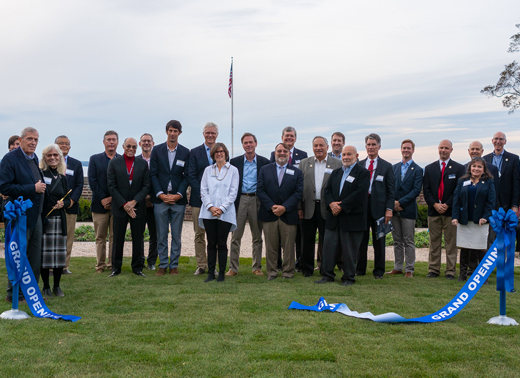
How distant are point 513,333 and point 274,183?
3.75 metres

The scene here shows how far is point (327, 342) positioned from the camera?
3943 mm

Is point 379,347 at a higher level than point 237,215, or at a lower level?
lower

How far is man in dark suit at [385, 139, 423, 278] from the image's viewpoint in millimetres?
7543

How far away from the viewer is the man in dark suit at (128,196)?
23.7ft

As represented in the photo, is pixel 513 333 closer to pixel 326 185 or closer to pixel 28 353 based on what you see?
pixel 326 185

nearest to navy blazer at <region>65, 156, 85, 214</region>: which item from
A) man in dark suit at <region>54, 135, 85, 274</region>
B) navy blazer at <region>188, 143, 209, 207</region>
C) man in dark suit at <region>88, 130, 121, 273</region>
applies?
man in dark suit at <region>54, 135, 85, 274</region>

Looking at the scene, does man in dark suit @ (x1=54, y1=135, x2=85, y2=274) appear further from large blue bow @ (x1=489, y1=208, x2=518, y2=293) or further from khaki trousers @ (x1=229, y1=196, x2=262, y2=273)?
large blue bow @ (x1=489, y1=208, x2=518, y2=293)

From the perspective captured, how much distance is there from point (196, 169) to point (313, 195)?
1.89 m

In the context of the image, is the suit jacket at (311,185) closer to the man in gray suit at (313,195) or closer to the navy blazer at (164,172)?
the man in gray suit at (313,195)

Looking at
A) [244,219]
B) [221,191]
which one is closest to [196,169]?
[221,191]

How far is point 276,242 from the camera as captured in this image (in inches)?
Answer: 280

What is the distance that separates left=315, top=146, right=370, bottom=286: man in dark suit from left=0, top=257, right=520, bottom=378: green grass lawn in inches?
19.1

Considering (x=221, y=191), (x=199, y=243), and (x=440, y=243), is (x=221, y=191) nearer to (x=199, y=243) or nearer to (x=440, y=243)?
(x=199, y=243)

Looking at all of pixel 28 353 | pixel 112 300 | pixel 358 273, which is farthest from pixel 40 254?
pixel 358 273
